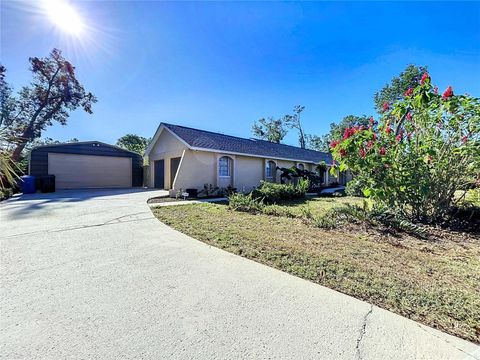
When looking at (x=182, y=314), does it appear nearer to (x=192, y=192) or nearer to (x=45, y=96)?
(x=192, y=192)

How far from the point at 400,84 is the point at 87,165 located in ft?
115

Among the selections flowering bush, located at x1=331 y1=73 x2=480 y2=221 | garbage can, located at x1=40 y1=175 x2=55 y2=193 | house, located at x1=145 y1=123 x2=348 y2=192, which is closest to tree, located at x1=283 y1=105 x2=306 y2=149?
house, located at x1=145 y1=123 x2=348 y2=192

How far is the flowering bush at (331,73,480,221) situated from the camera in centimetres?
526

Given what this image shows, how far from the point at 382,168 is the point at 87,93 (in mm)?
26490

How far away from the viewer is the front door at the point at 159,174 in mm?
16781

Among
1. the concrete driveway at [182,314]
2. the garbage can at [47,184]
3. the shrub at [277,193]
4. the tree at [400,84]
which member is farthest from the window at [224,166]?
the tree at [400,84]

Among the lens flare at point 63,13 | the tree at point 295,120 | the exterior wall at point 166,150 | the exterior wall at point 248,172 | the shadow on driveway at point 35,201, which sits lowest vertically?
the shadow on driveway at point 35,201

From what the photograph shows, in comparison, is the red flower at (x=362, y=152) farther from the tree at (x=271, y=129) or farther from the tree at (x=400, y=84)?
the tree at (x=271, y=129)

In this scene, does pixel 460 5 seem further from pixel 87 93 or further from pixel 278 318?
pixel 87 93

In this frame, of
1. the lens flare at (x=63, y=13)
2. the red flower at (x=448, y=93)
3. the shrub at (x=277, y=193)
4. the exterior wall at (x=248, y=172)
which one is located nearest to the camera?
the red flower at (x=448, y=93)

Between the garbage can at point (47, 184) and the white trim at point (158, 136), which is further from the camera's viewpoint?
the garbage can at point (47, 184)

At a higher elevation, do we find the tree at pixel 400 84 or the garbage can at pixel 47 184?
the tree at pixel 400 84

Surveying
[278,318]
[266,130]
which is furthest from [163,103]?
[266,130]

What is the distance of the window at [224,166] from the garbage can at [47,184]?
1081cm
